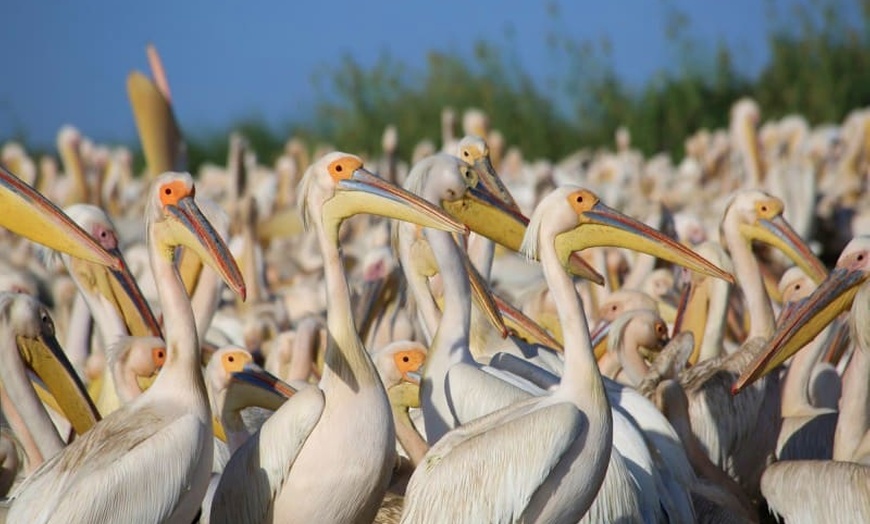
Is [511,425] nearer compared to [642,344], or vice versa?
[511,425]

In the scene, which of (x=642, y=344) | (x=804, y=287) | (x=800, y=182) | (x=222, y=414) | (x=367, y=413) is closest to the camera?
(x=367, y=413)

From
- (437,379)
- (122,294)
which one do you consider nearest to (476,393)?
(437,379)

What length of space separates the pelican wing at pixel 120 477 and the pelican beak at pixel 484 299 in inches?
55.2

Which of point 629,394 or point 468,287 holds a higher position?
point 468,287

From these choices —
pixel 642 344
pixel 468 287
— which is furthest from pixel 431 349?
pixel 642 344

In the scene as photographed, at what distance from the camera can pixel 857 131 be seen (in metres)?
14.3

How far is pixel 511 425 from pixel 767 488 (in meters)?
0.90

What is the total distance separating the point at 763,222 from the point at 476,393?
8.09 ft

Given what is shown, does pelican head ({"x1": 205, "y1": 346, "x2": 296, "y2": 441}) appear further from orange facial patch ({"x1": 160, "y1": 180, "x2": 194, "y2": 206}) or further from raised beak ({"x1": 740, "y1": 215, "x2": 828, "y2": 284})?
raised beak ({"x1": 740, "y1": 215, "x2": 828, "y2": 284})

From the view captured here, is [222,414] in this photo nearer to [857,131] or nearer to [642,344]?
[642,344]

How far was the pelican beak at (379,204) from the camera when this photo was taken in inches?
166

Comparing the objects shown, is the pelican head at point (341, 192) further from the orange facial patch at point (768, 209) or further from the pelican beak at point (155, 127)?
the pelican beak at point (155, 127)

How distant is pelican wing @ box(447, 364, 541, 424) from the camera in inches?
176

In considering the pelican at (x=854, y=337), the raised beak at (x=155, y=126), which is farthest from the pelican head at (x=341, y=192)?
the raised beak at (x=155, y=126)
